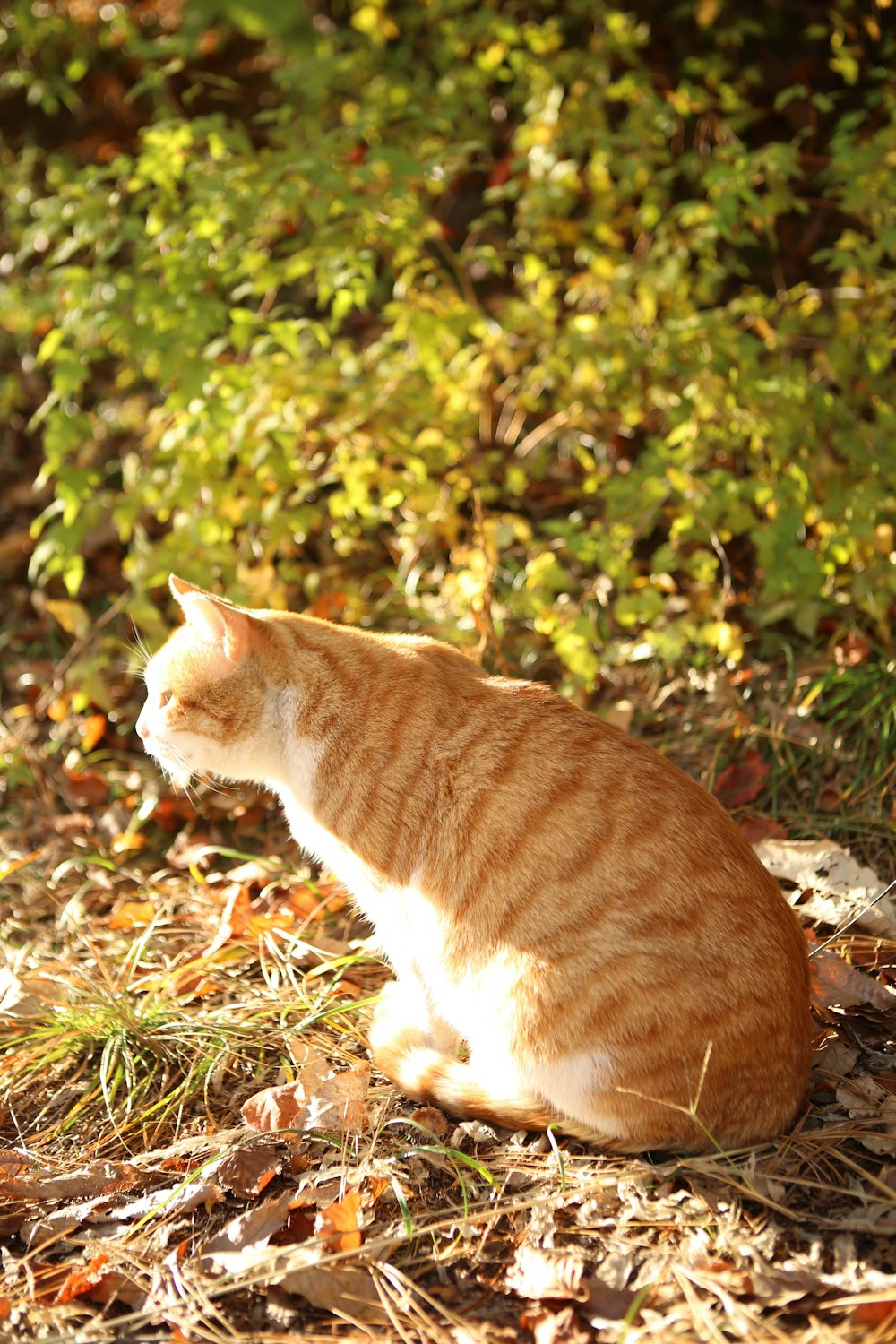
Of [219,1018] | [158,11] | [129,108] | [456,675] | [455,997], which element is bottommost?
[219,1018]

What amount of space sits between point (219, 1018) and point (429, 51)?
481 centimetres

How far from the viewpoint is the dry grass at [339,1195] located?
1.87m

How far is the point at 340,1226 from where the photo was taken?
204 centimetres

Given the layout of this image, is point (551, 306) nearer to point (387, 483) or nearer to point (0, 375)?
point (387, 483)

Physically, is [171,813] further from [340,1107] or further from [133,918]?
[340,1107]

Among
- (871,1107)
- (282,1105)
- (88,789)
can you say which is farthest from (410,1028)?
(88,789)

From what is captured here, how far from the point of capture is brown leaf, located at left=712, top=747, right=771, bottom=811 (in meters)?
3.22

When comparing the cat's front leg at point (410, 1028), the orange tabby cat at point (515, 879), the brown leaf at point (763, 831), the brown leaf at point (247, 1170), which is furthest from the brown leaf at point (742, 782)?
the brown leaf at point (247, 1170)

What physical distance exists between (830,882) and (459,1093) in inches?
47.3

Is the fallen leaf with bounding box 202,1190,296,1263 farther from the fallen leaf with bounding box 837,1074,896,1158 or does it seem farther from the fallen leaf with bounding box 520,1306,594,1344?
the fallen leaf with bounding box 837,1074,896,1158

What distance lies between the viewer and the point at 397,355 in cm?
395

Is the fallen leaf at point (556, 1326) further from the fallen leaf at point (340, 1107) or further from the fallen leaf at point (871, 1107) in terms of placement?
the fallen leaf at point (871, 1107)

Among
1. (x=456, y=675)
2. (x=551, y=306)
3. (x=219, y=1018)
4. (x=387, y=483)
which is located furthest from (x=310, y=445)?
(x=219, y=1018)

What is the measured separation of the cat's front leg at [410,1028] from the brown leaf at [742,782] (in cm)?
119
